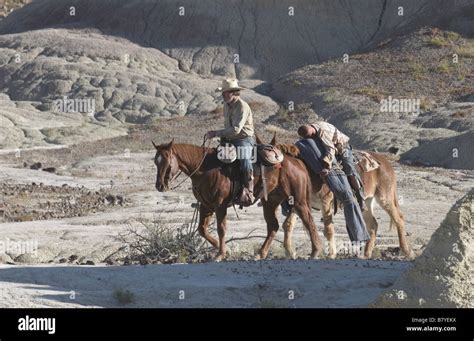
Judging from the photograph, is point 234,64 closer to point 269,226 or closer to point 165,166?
point 269,226

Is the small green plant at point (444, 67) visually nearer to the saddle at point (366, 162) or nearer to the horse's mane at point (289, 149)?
the saddle at point (366, 162)

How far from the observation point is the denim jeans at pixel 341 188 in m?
17.3

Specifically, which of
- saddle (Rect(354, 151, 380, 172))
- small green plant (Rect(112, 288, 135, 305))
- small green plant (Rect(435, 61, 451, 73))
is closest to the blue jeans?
saddle (Rect(354, 151, 380, 172))

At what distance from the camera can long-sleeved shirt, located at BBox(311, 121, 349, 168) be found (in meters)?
17.4

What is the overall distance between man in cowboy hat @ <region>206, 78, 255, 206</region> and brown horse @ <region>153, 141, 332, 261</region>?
182mm

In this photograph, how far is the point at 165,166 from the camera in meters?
16.8

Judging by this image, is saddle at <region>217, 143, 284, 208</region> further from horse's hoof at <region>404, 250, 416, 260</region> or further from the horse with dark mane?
horse's hoof at <region>404, 250, 416, 260</region>

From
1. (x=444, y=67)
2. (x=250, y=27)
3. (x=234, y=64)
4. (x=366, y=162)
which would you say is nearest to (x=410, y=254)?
(x=366, y=162)

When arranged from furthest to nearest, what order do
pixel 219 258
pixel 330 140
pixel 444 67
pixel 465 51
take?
pixel 465 51 < pixel 444 67 < pixel 330 140 < pixel 219 258

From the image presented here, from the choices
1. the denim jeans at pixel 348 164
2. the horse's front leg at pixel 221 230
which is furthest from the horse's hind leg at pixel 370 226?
the horse's front leg at pixel 221 230

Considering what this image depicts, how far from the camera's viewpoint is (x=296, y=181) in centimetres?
1716

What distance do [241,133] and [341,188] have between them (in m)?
1.64

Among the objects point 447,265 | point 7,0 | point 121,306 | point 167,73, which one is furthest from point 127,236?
point 7,0

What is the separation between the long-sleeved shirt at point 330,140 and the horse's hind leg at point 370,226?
126 cm
